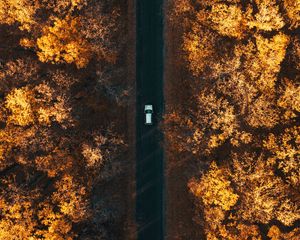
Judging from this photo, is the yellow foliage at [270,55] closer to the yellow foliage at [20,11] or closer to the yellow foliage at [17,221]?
the yellow foliage at [20,11]

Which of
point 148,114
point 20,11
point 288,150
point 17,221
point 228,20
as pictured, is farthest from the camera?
point 148,114

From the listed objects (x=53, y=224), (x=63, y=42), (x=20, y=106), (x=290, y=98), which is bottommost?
(x=53, y=224)

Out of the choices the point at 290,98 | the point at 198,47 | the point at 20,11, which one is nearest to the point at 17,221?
the point at 20,11

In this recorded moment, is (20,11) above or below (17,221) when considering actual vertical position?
above

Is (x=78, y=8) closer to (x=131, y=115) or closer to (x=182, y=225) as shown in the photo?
(x=131, y=115)

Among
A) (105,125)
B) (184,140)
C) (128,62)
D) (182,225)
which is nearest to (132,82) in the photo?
(128,62)

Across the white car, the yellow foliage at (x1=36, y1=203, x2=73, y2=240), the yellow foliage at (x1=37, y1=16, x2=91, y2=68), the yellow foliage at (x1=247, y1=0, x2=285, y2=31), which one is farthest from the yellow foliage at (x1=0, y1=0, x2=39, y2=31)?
the yellow foliage at (x1=247, y1=0, x2=285, y2=31)

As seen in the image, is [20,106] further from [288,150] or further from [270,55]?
[288,150]

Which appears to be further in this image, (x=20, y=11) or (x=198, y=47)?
(x=198, y=47)
